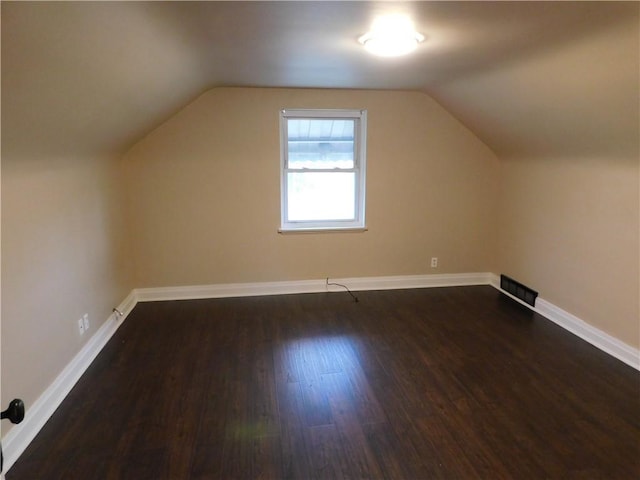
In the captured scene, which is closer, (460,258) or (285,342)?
(285,342)

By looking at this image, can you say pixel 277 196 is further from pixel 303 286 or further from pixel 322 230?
pixel 303 286

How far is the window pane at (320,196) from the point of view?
14.1 ft

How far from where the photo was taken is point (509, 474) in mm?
1969

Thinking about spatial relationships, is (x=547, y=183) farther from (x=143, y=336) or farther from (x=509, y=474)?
(x=143, y=336)

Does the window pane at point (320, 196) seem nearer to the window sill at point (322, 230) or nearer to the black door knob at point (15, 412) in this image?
the window sill at point (322, 230)

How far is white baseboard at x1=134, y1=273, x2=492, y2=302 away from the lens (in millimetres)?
4215

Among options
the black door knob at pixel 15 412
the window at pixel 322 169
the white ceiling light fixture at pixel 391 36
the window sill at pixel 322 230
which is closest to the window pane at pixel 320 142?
the window at pixel 322 169

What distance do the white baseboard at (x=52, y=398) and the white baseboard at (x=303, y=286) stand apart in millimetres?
692

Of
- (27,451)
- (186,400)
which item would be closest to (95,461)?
(27,451)

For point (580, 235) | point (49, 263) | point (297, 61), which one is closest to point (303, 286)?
point (297, 61)

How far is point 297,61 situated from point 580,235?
8.55 feet

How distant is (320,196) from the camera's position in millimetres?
4363

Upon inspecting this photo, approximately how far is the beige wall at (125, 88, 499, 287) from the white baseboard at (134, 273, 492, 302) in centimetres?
7

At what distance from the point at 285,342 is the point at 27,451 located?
173 cm
